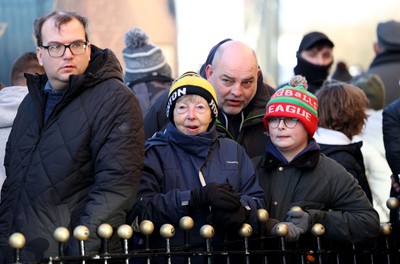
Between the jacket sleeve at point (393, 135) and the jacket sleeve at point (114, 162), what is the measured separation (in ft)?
8.53

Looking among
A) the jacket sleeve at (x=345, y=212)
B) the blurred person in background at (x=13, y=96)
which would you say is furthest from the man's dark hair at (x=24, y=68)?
the jacket sleeve at (x=345, y=212)

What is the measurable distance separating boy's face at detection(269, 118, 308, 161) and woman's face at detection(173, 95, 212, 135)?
0.59 metres

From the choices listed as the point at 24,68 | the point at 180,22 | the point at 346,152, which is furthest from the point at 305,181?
the point at 180,22

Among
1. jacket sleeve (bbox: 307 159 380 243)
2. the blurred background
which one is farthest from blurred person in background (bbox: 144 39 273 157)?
the blurred background

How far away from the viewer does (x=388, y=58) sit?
40.4 feet

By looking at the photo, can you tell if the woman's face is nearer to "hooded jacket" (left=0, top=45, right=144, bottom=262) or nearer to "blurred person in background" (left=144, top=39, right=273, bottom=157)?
"hooded jacket" (left=0, top=45, right=144, bottom=262)

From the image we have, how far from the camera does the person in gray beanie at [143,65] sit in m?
10.4

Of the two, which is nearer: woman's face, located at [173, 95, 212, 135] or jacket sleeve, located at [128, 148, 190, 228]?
jacket sleeve, located at [128, 148, 190, 228]

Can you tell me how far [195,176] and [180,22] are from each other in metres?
6.26

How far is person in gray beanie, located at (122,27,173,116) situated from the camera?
34.0 ft

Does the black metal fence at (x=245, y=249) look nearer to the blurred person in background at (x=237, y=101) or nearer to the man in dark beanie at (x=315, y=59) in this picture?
the blurred person in background at (x=237, y=101)

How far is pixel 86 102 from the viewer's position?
6895mm

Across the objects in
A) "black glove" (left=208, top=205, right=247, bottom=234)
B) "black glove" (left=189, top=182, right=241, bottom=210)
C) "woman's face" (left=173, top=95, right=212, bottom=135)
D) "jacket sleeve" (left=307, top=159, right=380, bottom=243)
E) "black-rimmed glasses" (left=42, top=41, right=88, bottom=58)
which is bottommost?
"jacket sleeve" (left=307, top=159, right=380, bottom=243)

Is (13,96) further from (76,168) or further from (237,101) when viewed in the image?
(76,168)
